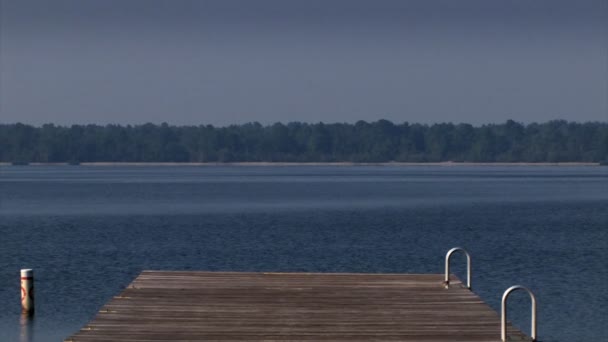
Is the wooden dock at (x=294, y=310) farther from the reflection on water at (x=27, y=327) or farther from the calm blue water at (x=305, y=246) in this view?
the calm blue water at (x=305, y=246)

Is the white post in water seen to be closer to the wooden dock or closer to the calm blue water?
the calm blue water

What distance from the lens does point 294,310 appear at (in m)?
15.3

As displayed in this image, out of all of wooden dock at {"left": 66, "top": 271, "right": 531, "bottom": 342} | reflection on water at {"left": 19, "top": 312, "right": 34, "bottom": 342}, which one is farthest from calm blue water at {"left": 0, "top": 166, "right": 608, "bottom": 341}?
wooden dock at {"left": 66, "top": 271, "right": 531, "bottom": 342}

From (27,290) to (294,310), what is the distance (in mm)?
8922

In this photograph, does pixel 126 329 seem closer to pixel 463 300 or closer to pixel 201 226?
pixel 463 300

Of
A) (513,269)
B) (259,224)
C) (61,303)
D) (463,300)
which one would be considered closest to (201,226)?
(259,224)

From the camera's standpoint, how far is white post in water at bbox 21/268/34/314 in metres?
21.6

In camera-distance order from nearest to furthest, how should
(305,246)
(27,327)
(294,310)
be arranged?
(294,310)
(27,327)
(305,246)

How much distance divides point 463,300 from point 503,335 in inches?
132

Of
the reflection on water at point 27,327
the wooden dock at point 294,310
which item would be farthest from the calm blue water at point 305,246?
the wooden dock at point 294,310

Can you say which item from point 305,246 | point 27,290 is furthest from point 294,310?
point 305,246

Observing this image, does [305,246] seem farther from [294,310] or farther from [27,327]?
[294,310]

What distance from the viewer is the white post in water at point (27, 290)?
70.9 ft

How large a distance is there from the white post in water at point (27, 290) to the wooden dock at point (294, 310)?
3.66 m
